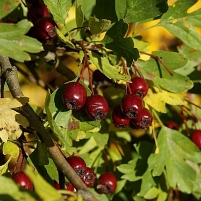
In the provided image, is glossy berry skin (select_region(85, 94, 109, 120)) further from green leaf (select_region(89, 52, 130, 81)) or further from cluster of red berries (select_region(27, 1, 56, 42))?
cluster of red berries (select_region(27, 1, 56, 42))

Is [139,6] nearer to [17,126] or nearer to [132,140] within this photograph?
[17,126]

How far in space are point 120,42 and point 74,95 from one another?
0.15 meters

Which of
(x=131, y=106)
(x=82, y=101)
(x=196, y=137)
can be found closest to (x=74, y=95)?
(x=82, y=101)

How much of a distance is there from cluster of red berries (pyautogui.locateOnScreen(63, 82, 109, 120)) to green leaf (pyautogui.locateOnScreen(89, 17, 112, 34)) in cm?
13

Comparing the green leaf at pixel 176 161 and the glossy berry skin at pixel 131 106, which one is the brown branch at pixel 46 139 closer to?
the glossy berry skin at pixel 131 106

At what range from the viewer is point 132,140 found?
1.53 m

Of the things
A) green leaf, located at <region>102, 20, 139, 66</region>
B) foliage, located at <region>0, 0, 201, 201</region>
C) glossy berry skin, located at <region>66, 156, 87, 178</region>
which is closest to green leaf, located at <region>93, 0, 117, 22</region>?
foliage, located at <region>0, 0, 201, 201</region>

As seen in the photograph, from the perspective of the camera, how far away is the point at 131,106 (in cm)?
106


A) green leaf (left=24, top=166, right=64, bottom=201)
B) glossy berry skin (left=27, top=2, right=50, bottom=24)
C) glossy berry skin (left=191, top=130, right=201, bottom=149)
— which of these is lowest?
glossy berry skin (left=191, top=130, right=201, bottom=149)

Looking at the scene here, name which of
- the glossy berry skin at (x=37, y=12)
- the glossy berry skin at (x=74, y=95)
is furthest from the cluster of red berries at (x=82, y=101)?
the glossy berry skin at (x=37, y=12)

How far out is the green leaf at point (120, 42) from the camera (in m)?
1.01

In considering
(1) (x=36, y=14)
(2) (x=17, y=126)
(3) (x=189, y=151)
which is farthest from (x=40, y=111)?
(3) (x=189, y=151)

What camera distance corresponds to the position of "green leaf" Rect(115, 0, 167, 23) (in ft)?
3.48

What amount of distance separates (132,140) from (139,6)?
1.82 ft
